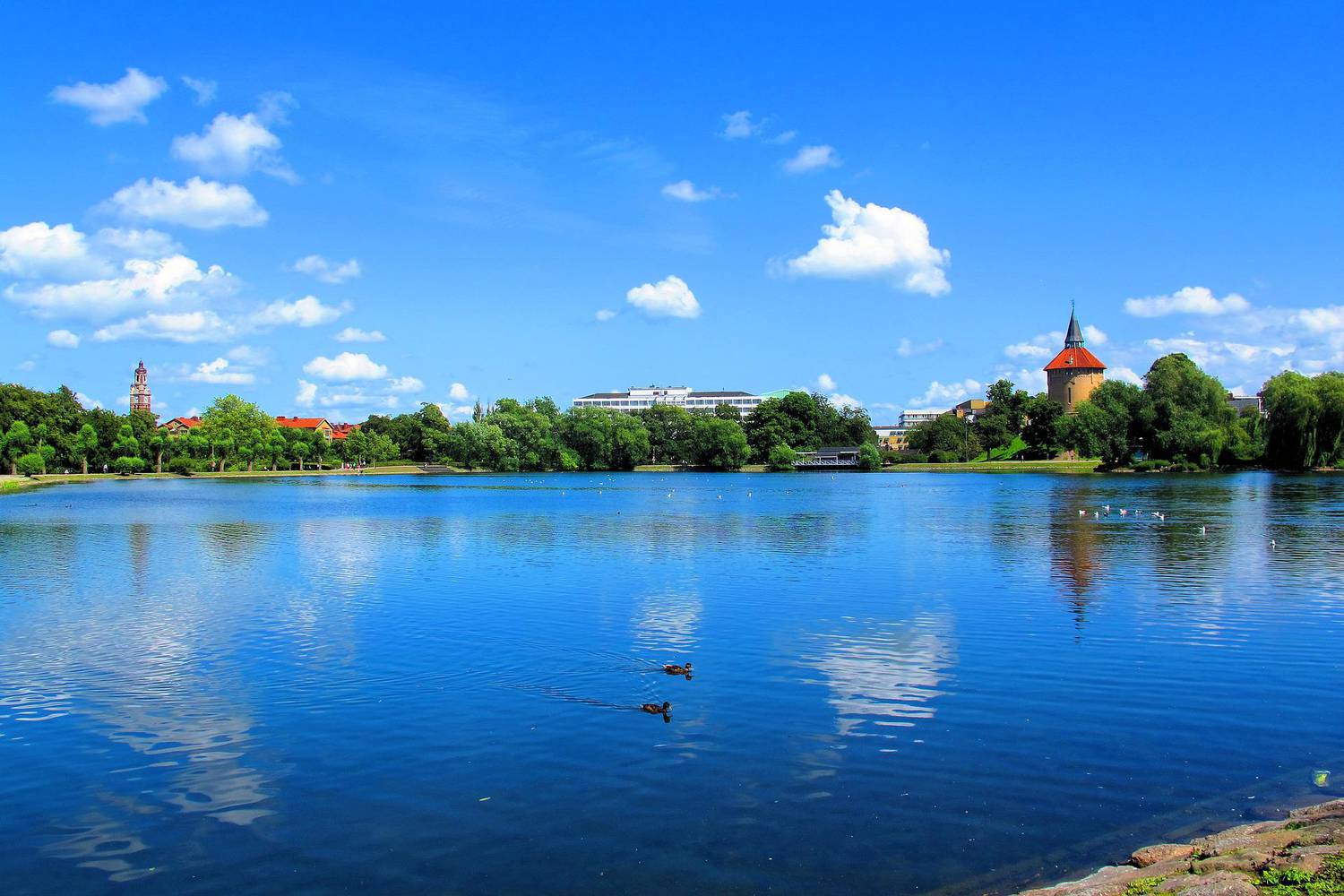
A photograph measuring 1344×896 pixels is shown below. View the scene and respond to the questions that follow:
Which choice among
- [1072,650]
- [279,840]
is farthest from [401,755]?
[1072,650]

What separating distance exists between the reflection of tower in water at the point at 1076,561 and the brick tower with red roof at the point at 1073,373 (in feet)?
413

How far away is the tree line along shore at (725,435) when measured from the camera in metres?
98.1

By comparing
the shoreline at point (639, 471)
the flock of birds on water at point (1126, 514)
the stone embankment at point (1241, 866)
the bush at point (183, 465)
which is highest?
the bush at point (183, 465)

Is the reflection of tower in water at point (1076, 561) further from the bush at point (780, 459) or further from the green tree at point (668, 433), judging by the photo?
the green tree at point (668, 433)

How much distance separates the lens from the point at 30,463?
104 m

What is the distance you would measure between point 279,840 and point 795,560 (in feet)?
80.0

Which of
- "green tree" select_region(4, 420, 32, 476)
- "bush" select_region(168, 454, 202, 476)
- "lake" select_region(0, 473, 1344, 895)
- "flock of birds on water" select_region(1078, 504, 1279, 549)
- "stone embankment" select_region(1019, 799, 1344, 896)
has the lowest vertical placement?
"lake" select_region(0, 473, 1344, 895)

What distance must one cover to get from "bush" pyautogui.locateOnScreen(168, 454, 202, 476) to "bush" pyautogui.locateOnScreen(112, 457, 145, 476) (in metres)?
3.95

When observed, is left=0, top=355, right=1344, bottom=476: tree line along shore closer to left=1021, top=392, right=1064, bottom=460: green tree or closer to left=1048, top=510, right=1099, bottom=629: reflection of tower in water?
left=1021, top=392, right=1064, bottom=460: green tree

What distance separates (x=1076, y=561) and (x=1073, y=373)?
146m

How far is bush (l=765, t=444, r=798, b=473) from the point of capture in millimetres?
150250

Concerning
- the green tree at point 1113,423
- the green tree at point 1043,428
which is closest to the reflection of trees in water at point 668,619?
the green tree at point 1113,423

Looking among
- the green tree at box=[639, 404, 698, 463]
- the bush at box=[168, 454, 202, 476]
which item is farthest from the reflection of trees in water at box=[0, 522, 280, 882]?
the green tree at box=[639, 404, 698, 463]

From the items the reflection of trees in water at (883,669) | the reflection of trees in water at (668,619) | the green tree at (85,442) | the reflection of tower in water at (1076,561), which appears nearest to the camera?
the reflection of trees in water at (883,669)
